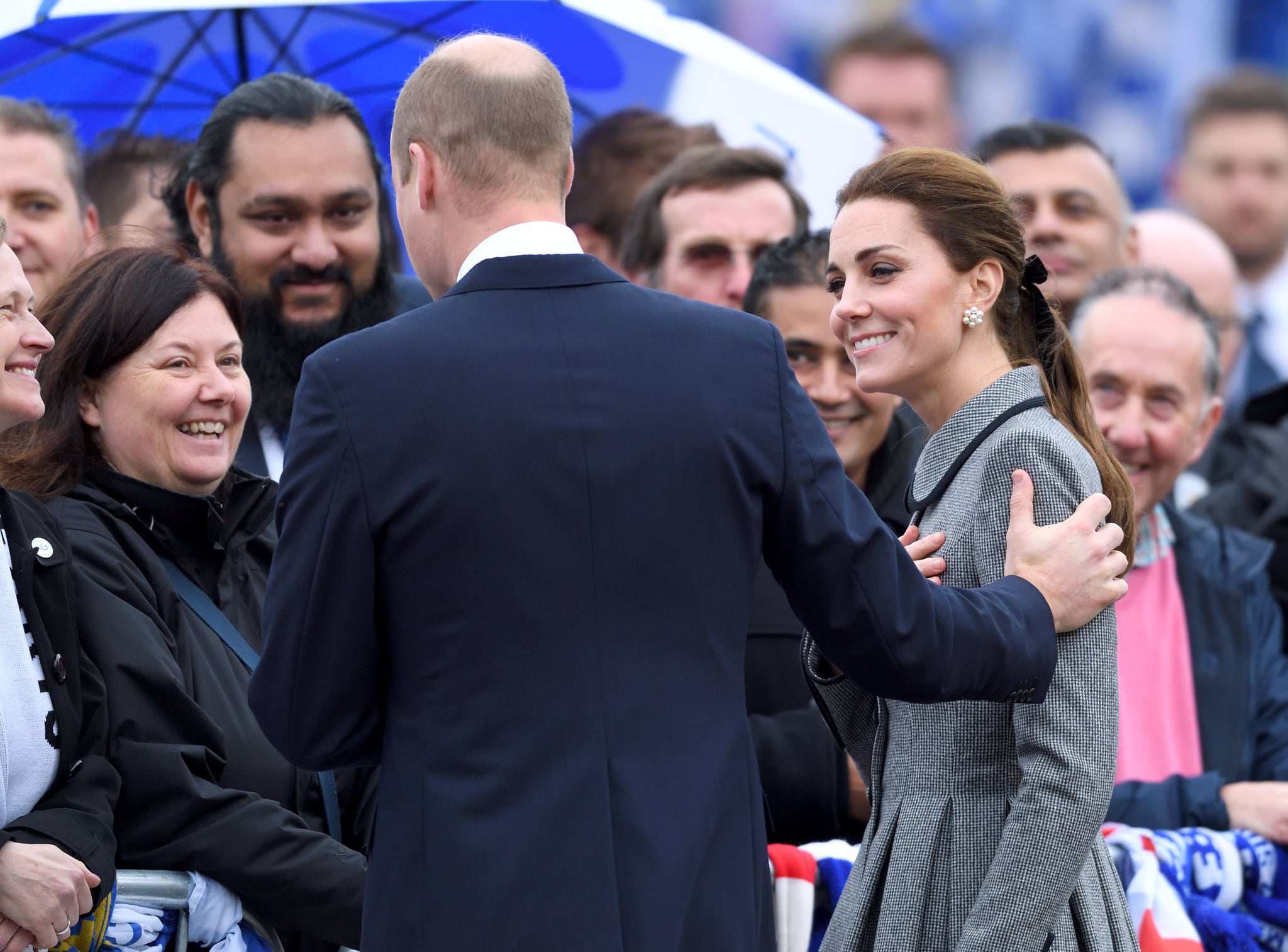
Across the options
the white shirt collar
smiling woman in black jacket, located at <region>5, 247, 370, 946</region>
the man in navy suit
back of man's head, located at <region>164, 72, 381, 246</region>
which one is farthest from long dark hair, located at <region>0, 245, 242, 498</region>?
the white shirt collar

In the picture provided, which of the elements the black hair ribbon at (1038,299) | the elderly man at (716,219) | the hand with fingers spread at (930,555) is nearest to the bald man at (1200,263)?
the elderly man at (716,219)

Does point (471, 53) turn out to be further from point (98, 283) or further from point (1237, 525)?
point (1237, 525)

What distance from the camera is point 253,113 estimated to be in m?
4.66

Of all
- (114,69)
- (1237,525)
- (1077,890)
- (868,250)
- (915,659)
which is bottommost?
(1077,890)

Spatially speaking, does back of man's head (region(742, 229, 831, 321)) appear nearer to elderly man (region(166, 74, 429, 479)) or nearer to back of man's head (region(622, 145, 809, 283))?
back of man's head (region(622, 145, 809, 283))

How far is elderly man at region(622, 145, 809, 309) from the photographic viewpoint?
17.2 ft

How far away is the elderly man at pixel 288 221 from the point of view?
463cm

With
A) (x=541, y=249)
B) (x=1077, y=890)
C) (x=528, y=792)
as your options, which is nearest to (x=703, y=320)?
(x=541, y=249)

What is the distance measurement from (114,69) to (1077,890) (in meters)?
3.57

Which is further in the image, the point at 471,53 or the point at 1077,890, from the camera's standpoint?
the point at 1077,890

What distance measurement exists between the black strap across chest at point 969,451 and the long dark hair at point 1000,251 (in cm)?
6

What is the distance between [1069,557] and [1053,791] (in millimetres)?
361

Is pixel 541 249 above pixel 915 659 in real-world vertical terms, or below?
above

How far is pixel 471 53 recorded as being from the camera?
2.40 m
